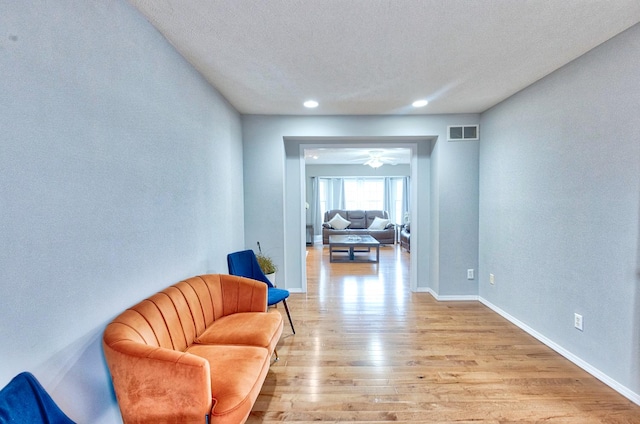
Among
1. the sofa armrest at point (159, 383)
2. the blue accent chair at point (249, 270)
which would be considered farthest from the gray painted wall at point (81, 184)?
the blue accent chair at point (249, 270)

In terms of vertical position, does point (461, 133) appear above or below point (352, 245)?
above

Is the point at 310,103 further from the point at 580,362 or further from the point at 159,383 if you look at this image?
the point at 580,362

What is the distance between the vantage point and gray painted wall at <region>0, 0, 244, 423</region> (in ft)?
3.23

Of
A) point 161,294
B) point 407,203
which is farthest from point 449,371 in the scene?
point 407,203

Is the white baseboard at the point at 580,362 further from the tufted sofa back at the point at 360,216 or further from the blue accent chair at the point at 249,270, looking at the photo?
the tufted sofa back at the point at 360,216

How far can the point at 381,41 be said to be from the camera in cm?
197

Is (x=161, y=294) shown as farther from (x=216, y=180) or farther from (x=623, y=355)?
(x=623, y=355)

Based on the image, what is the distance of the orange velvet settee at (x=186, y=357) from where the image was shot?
48.2 inches

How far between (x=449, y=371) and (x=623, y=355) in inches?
45.0

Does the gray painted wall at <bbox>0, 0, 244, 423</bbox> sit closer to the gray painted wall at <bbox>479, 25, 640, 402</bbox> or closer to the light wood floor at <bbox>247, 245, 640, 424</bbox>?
the light wood floor at <bbox>247, 245, 640, 424</bbox>

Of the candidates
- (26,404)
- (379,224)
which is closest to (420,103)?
(26,404)

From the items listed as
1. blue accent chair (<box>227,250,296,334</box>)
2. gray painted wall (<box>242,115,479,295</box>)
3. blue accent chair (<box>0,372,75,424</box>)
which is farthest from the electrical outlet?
blue accent chair (<box>0,372,75,424</box>)

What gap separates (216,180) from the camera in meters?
2.78

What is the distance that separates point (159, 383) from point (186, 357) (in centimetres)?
15
